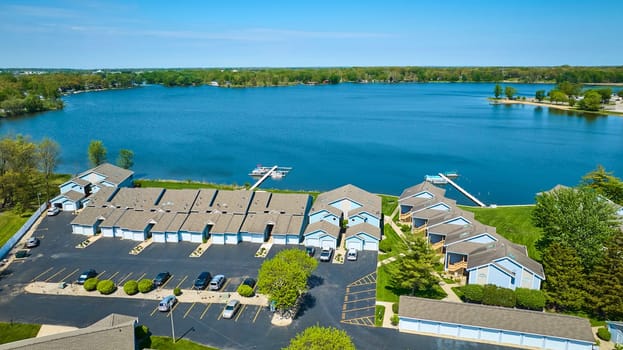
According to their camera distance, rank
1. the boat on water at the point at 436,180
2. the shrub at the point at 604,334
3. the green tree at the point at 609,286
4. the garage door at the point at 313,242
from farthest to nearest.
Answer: the boat on water at the point at 436,180 < the garage door at the point at 313,242 < the green tree at the point at 609,286 < the shrub at the point at 604,334

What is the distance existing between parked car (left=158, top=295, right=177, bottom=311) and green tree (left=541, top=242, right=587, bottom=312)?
28.5 meters

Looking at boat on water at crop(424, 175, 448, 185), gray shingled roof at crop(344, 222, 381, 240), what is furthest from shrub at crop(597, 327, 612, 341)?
boat on water at crop(424, 175, 448, 185)

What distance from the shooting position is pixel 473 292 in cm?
3328

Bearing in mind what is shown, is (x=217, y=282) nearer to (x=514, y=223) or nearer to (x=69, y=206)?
(x=69, y=206)

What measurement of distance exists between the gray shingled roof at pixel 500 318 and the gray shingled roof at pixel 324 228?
13.9 m

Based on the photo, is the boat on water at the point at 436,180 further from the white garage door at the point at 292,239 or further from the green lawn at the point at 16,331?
the green lawn at the point at 16,331

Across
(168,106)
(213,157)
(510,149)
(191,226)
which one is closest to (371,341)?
(191,226)

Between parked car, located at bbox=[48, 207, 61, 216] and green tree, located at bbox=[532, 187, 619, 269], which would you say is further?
parked car, located at bbox=[48, 207, 61, 216]

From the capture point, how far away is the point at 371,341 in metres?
29.2

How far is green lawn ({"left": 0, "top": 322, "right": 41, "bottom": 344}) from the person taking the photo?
29.4 metres

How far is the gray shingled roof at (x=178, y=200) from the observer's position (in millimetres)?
48938

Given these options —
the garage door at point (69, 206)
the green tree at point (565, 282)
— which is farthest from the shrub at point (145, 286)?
the green tree at point (565, 282)

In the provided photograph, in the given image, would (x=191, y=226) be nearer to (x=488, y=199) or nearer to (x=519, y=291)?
(x=519, y=291)

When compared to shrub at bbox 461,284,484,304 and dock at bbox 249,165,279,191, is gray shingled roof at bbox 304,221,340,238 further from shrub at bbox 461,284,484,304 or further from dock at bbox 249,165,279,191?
dock at bbox 249,165,279,191
